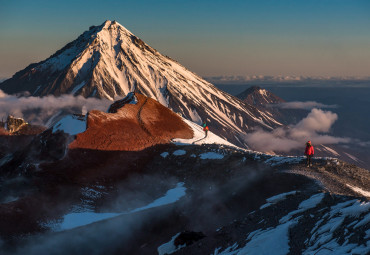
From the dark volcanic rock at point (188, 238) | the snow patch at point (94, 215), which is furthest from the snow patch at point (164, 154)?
the dark volcanic rock at point (188, 238)

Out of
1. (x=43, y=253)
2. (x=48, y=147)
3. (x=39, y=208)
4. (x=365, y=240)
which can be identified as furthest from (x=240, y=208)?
(x=48, y=147)

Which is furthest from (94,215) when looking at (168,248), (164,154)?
(164,154)

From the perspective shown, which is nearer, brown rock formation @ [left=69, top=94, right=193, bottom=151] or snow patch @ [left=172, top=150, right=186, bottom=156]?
snow patch @ [left=172, top=150, right=186, bottom=156]

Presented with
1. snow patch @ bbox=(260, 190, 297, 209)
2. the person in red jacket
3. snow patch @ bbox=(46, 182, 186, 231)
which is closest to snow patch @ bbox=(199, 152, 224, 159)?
snow patch @ bbox=(46, 182, 186, 231)

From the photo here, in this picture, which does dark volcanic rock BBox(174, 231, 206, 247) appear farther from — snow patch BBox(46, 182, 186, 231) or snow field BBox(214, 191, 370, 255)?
snow patch BBox(46, 182, 186, 231)

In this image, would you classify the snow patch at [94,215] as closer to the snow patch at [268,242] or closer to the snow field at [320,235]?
the snow field at [320,235]

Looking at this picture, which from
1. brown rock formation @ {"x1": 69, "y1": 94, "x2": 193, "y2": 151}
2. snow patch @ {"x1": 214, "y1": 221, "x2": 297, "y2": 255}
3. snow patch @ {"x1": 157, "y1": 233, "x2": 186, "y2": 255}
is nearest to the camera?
snow patch @ {"x1": 214, "y1": 221, "x2": 297, "y2": 255}

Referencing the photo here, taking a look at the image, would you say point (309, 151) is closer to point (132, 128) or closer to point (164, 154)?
point (164, 154)

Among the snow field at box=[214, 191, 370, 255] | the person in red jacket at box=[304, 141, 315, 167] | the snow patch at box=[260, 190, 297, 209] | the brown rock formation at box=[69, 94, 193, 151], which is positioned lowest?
the snow patch at box=[260, 190, 297, 209]
